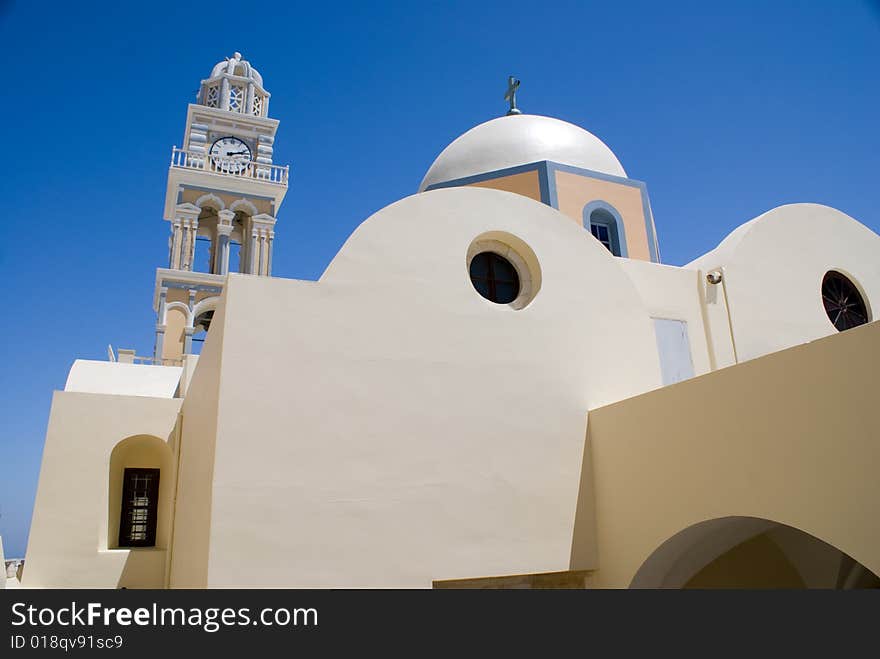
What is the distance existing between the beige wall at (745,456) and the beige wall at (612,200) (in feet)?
14.1

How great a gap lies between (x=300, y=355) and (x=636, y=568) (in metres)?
3.57

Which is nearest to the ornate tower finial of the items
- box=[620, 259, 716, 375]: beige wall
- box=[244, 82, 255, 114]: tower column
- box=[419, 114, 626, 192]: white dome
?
box=[419, 114, 626, 192]: white dome

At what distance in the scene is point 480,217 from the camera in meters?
7.02

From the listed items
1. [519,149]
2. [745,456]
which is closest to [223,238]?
[519,149]

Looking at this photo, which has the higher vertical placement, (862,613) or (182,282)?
(182,282)

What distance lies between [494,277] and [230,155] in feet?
48.1

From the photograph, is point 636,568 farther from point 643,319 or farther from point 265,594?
point 265,594

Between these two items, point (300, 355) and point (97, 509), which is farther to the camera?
point (97, 509)

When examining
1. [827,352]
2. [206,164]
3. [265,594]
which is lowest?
[265,594]

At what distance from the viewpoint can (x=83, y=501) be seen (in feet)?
29.0

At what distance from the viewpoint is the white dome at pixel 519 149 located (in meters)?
10.7

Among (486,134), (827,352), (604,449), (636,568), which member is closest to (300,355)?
(604,449)

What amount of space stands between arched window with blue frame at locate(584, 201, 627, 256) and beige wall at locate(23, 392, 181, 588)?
23.4 feet

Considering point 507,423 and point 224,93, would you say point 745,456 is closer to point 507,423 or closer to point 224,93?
point 507,423
